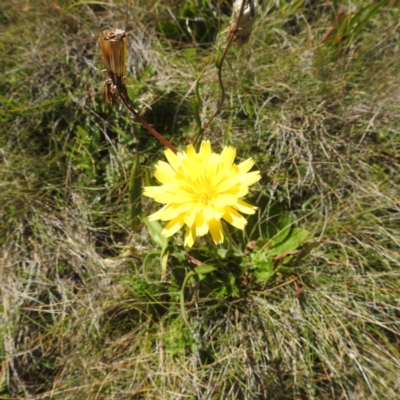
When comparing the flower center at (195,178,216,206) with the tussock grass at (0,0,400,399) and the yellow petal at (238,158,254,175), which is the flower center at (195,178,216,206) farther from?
the tussock grass at (0,0,400,399)

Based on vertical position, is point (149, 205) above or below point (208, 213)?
below

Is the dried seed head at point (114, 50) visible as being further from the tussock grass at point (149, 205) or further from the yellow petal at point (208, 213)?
the tussock grass at point (149, 205)

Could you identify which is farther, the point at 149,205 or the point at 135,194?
the point at 149,205

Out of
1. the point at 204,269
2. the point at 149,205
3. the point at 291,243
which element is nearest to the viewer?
the point at 204,269

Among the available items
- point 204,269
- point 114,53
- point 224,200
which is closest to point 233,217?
Result: point 224,200

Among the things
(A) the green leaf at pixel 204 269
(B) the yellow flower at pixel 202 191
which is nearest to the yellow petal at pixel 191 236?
(B) the yellow flower at pixel 202 191

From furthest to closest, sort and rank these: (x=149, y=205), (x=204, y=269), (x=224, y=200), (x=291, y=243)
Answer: (x=149, y=205)
(x=291, y=243)
(x=204, y=269)
(x=224, y=200)

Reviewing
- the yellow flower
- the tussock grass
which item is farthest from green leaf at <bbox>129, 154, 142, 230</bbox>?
the yellow flower

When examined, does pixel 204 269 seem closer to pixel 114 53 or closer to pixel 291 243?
pixel 291 243
